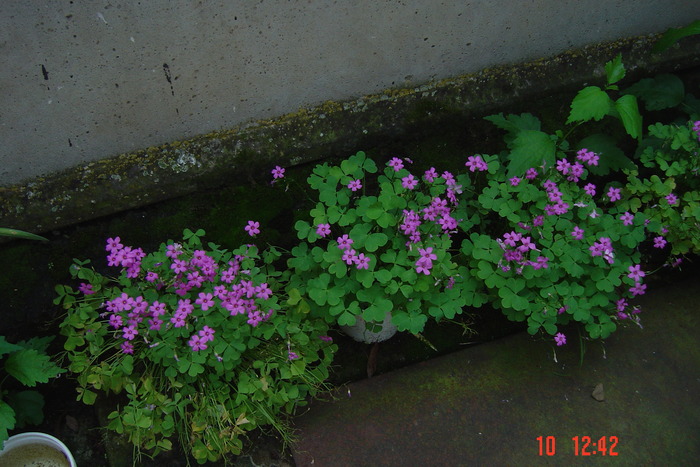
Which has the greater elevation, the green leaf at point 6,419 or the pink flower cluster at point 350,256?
the pink flower cluster at point 350,256

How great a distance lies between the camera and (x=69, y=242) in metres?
2.50

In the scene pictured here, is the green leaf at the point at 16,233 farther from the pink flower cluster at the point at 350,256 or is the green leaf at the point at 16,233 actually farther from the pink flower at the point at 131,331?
the pink flower cluster at the point at 350,256

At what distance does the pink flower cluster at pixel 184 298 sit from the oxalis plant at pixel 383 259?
0.68 feet

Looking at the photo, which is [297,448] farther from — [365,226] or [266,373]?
[365,226]

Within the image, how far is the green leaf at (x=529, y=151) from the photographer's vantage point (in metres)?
2.48

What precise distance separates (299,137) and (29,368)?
1476mm

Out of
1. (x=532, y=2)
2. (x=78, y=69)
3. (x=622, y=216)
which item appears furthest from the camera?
(x=532, y=2)

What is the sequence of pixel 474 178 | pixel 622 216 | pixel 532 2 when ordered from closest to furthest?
1. pixel 622 216
2. pixel 532 2
3. pixel 474 178

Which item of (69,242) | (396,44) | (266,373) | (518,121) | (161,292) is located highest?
(396,44)

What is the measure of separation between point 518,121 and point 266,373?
1.65 m

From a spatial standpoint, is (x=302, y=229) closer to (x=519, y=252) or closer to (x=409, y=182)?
(x=409, y=182)

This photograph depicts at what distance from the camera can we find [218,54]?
2.29 metres

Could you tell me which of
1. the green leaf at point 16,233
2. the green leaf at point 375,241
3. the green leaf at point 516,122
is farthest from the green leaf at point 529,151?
the green leaf at point 16,233

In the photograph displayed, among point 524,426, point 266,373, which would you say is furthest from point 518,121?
point 266,373
